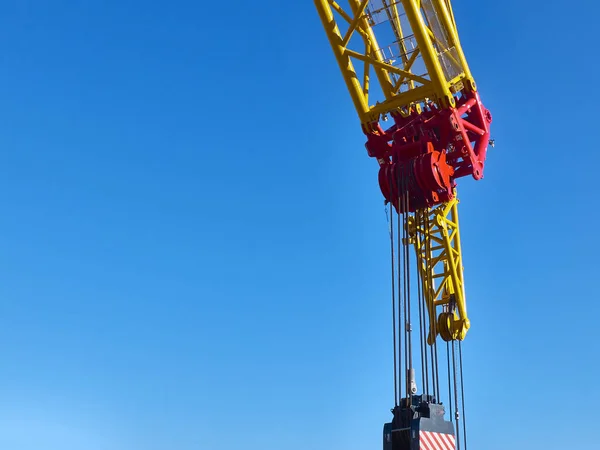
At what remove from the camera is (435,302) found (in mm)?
18859

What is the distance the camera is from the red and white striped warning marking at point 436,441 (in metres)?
10.8

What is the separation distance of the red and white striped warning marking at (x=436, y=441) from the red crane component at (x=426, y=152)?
579 centimetres

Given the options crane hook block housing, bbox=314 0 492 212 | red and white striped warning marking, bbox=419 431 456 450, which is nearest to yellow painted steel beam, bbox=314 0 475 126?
crane hook block housing, bbox=314 0 492 212

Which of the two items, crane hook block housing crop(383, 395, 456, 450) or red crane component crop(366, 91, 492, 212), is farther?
red crane component crop(366, 91, 492, 212)

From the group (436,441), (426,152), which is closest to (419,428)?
(436,441)

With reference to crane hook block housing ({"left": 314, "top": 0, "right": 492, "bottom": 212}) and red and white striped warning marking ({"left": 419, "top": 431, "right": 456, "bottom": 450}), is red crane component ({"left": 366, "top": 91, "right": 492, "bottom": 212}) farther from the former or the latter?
red and white striped warning marking ({"left": 419, "top": 431, "right": 456, "bottom": 450})

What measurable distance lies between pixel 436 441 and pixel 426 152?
6960mm

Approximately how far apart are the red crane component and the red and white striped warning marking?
19.0 ft

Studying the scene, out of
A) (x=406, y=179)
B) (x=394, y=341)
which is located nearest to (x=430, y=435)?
(x=394, y=341)

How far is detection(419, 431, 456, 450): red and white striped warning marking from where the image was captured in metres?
10.8

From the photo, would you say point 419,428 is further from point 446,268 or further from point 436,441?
point 446,268

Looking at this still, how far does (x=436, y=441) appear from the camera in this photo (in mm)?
11086

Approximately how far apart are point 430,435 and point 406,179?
6409 mm

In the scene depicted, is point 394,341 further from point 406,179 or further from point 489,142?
point 489,142
